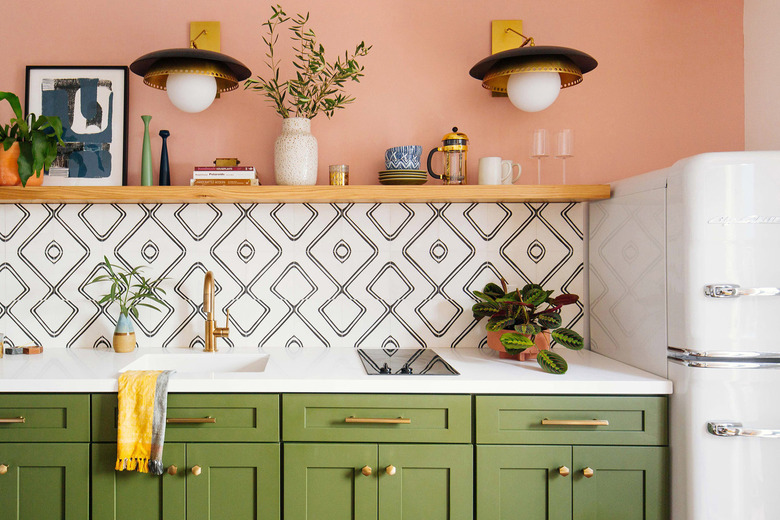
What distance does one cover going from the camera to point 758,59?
7.38ft

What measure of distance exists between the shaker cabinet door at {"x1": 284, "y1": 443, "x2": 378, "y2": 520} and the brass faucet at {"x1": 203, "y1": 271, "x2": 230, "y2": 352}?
704 millimetres

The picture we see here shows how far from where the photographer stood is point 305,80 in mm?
2320

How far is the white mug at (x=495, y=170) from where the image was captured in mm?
2176

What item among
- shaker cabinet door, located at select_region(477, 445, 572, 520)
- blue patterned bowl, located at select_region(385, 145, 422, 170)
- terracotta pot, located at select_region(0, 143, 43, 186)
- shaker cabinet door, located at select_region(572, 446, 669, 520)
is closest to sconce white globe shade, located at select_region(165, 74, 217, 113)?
terracotta pot, located at select_region(0, 143, 43, 186)

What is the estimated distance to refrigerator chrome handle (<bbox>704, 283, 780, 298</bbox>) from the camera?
5.21 ft

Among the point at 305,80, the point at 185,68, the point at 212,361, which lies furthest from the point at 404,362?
the point at 185,68

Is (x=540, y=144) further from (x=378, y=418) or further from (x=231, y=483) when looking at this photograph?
(x=231, y=483)

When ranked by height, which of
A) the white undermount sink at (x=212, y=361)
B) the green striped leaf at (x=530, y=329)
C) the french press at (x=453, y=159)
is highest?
the french press at (x=453, y=159)

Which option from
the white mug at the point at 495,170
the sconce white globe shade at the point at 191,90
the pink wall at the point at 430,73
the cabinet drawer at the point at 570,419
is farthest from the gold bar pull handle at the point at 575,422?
the sconce white globe shade at the point at 191,90

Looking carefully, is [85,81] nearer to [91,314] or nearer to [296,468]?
[91,314]

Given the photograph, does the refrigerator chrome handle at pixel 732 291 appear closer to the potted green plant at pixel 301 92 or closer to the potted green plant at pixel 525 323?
the potted green plant at pixel 525 323

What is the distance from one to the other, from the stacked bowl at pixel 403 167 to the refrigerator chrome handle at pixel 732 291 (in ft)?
3.57

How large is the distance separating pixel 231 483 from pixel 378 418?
53 centimetres

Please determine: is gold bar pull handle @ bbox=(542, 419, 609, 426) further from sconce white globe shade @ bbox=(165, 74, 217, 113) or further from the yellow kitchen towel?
sconce white globe shade @ bbox=(165, 74, 217, 113)
